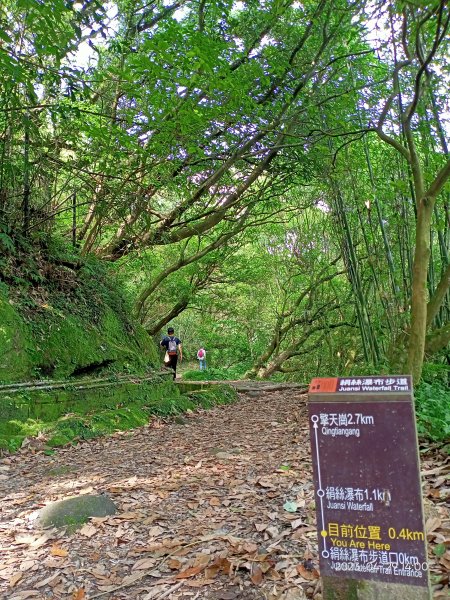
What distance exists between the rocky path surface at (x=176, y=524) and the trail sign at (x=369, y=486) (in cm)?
53

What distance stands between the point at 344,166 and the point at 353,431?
5.60 m

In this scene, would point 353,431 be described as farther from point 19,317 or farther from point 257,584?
point 19,317

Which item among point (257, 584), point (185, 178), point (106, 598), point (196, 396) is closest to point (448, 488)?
point (257, 584)

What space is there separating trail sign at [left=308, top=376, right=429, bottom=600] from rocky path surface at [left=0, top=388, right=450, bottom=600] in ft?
A: 1.75

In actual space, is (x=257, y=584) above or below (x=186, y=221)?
below

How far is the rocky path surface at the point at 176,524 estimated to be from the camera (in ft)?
8.54

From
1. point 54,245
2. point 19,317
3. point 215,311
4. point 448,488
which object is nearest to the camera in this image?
point 448,488

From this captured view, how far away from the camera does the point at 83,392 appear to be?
694cm

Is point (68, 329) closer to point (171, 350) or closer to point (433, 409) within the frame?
point (171, 350)

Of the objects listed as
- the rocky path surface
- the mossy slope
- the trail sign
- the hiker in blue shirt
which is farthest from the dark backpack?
the trail sign

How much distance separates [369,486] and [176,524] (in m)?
1.99

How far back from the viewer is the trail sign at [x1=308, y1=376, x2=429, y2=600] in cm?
185

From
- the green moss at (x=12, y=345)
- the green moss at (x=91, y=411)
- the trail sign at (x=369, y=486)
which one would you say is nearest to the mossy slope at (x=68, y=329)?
the green moss at (x=12, y=345)

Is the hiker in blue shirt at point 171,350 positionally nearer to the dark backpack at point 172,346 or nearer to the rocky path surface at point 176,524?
the dark backpack at point 172,346
